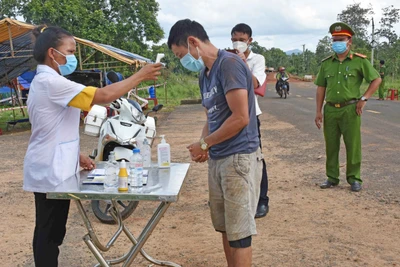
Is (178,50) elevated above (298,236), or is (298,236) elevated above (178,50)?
(178,50)

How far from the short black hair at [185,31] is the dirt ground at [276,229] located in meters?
1.79

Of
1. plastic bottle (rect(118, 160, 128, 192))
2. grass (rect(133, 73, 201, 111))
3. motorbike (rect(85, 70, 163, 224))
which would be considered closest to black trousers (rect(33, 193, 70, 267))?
plastic bottle (rect(118, 160, 128, 192))

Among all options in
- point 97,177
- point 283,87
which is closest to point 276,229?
point 97,177

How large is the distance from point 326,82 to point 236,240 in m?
3.34

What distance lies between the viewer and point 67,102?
2645mm

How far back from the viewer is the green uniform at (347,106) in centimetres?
527

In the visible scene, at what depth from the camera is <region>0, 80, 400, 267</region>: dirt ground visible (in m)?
3.71

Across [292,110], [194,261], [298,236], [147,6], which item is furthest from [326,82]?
[147,6]

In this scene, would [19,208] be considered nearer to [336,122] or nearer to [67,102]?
[67,102]

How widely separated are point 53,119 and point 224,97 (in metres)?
1.02

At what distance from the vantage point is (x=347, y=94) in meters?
5.25

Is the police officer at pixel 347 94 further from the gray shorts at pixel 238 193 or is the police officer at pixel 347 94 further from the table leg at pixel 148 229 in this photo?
the table leg at pixel 148 229

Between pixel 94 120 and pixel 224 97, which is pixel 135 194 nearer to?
pixel 224 97

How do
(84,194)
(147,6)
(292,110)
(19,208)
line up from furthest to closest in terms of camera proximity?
1. (147,6)
2. (292,110)
3. (19,208)
4. (84,194)
